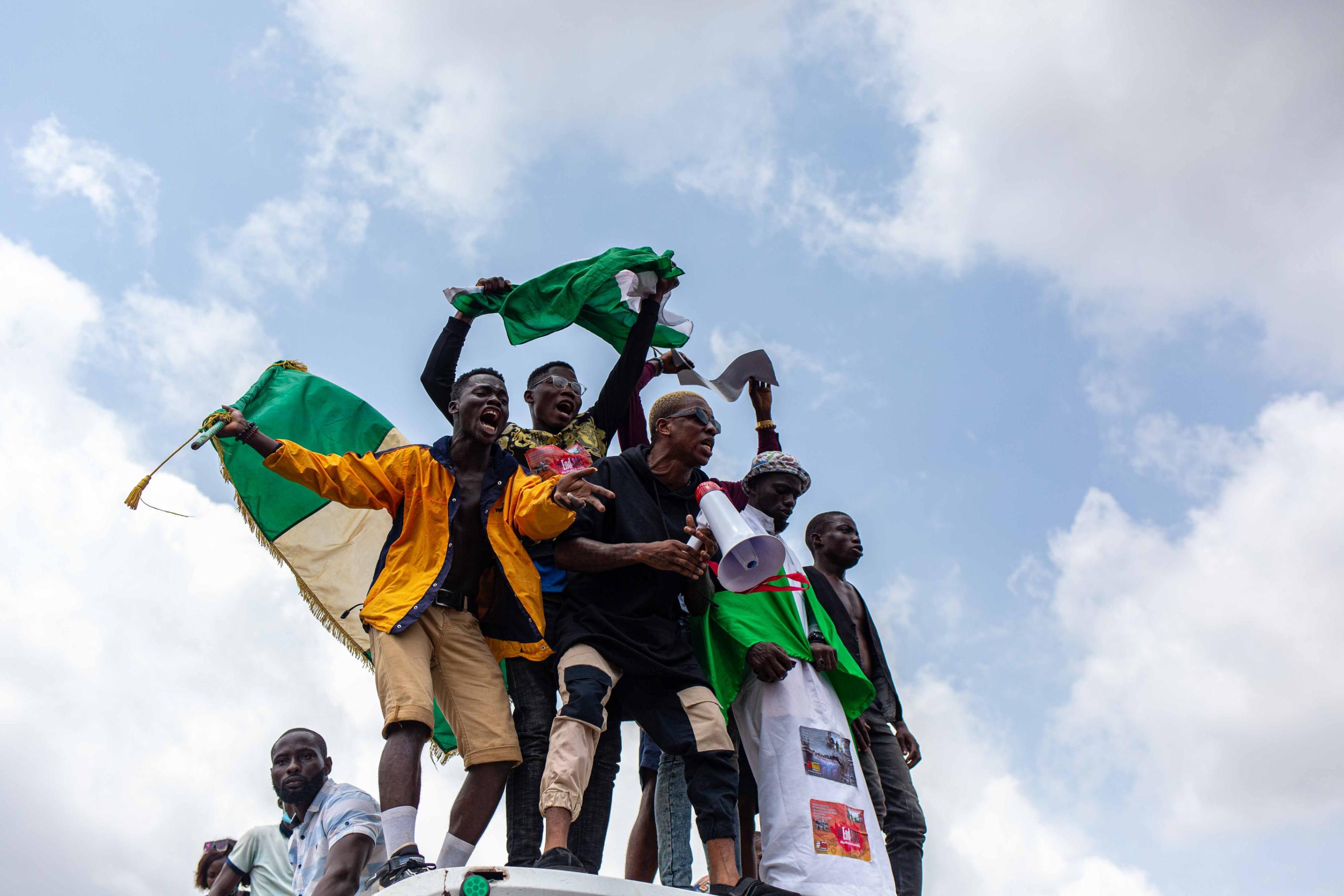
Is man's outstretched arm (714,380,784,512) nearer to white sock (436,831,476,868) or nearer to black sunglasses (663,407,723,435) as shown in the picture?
black sunglasses (663,407,723,435)

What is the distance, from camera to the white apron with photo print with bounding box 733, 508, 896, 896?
187 inches

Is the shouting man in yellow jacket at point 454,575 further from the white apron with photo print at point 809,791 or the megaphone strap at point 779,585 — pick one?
the white apron with photo print at point 809,791

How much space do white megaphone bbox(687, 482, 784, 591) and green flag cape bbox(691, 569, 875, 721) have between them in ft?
0.90

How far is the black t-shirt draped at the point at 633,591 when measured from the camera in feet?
16.6

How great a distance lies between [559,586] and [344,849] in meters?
1.88

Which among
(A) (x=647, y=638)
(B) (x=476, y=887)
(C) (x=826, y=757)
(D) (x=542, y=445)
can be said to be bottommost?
(B) (x=476, y=887)

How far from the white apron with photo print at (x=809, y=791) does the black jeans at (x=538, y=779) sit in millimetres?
681

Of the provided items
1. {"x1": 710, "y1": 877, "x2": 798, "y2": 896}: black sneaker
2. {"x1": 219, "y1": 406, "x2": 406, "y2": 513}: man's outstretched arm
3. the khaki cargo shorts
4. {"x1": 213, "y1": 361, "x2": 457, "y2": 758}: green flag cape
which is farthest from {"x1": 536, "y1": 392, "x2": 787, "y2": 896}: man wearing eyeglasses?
{"x1": 213, "y1": 361, "x2": 457, "y2": 758}: green flag cape

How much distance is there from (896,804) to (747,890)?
2.11m

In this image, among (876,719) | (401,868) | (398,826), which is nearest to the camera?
(401,868)

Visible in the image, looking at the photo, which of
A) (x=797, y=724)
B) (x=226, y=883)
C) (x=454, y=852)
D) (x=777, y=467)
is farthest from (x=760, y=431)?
(x=226, y=883)

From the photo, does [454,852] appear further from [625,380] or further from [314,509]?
[314,509]

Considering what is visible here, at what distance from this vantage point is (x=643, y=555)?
5.09 metres

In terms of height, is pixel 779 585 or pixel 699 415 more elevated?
pixel 699 415
